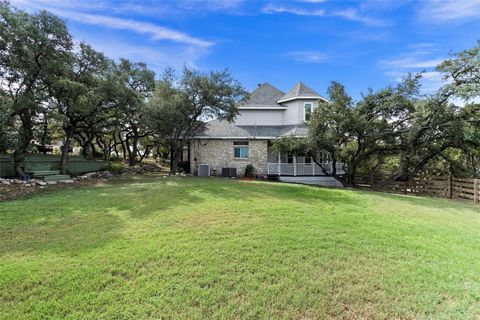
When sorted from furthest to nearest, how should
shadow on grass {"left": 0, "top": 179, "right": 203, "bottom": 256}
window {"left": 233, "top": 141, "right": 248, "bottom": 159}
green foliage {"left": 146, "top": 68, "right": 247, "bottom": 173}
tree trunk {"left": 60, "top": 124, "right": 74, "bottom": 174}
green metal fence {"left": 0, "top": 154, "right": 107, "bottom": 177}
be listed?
1. window {"left": 233, "top": 141, "right": 248, "bottom": 159}
2. tree trunk {"left": 60, "top": 124, "right": 74, "bottom": 174}
3. green foliage {"left": 146, "top": 68, "right": 247, "bottom": 173}
4. green metal fence {"left": 0, "top": 154, "right": 107, "bottom": 177}
5. shadow on grass {"left": 0, "top": 179, "right": 203, "bottom": 256}

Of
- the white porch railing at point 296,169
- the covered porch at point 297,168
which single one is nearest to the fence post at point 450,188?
the covered porch at point 297,168

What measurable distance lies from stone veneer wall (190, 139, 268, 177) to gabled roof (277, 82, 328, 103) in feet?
15.1

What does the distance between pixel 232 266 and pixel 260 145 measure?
15078 mm

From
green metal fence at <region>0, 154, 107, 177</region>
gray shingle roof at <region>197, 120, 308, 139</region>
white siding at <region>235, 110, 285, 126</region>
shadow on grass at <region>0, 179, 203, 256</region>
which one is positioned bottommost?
shadow on grass at <region>0, 179, 203, 256</region>

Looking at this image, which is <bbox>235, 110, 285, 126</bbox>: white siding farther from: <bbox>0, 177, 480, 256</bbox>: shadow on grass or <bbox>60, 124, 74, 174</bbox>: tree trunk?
<bbox>60, 124, 74, 174</bbox>: tree trunk

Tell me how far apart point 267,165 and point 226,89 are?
665 cm

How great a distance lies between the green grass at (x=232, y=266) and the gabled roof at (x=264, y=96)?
15.6 metres

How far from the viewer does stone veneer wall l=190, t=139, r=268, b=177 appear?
18.6m

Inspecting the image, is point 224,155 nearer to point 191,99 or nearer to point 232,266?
point 191,99

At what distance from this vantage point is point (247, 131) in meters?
19.5

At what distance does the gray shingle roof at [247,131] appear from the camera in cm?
1845

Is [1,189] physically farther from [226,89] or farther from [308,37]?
[308,37]

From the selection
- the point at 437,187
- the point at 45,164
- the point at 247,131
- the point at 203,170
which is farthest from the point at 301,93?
the point at 45,164

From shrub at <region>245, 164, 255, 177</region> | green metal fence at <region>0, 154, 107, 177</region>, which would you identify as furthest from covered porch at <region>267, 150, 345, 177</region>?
green metal fence at <region>0, 154, 107, 177</region>
